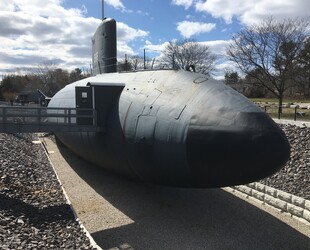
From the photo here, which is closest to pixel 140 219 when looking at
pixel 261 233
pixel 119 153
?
pixel 119 153

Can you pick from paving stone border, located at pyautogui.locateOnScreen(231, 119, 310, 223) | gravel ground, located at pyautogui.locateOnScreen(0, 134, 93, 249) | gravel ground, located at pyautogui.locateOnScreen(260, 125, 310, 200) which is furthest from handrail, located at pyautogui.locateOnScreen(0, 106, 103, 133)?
gravel ground, located at pyautogui.locateOnScreen(260, 125, 310, 200)

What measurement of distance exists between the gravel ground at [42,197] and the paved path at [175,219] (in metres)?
0.78

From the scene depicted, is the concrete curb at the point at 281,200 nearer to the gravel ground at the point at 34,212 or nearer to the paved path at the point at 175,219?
the paved path at the point at 175,219

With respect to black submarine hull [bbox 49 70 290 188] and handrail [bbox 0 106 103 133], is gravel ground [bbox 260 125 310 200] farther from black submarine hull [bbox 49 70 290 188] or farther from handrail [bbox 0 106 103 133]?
handrail [bbox 0 106 103 133]

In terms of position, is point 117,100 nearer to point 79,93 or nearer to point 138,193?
point 79,93

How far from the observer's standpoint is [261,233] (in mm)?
9500

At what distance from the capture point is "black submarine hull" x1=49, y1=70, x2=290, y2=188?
7.69 meters

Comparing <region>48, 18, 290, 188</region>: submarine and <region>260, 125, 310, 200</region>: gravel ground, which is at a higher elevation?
<region>48, 18, 290, 188</region>: submarine

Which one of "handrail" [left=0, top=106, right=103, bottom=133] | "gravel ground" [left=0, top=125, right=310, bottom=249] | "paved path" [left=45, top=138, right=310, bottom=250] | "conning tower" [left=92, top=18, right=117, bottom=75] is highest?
"conning tower" [left=92, top=18, right=117, bottom=75]

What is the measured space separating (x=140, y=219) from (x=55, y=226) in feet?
7.85

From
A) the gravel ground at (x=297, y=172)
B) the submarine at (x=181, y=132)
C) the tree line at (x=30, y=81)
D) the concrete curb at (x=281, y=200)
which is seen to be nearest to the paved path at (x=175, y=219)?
the concrete curb at (x=281, y=200)

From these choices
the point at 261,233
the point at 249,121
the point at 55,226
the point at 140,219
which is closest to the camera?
the point at 249,121

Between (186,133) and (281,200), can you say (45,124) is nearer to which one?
(186,133)

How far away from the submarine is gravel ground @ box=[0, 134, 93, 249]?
218 centimetres
